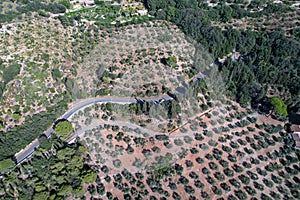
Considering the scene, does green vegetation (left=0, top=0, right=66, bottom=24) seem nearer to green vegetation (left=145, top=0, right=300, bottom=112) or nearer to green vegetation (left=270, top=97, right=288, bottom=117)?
green vegetation (left=145, top=0, right=300, bottom=112)

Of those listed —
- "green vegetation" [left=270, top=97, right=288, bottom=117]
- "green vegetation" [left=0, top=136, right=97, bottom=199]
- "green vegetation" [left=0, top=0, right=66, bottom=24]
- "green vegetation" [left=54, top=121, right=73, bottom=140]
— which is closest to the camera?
"green vegetation" [left=0, top=136, right=97, bottom=199]

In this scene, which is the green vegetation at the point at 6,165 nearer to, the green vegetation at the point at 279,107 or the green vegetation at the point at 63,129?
the green vegetation at the point at 63,129

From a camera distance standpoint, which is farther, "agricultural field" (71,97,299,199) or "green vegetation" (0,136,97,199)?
"agricultural field" (71,97,299,199)

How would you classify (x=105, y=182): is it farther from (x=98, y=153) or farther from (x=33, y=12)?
(x=33, y=12)

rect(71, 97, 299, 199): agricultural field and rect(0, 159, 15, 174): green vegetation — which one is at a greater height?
rect(0, 159, 15, 174): green vegetation

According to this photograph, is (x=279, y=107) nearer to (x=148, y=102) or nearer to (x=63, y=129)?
(x=148, y=102)

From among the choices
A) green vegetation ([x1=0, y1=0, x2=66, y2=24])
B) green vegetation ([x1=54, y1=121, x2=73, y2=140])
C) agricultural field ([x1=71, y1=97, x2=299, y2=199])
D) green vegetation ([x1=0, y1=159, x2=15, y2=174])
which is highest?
green vegetation ([x1=0, y1=0, x2=66, y2=24])

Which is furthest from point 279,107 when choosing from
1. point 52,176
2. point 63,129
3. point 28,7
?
point 28,7

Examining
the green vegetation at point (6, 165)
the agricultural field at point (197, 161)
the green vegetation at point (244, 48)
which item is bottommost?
the agricultural field at point (197, 161)

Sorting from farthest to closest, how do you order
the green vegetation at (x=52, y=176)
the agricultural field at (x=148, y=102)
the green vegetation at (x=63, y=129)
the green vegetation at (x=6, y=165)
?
1. the green vegetation at (x=63, y=129)
2. the agricultural field at (x=148, y=102)
3. the green vegetation at (x=6, y=165)
4. the green vegetation at (x=52, y=176)

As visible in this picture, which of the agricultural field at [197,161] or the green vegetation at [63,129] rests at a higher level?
the green vegetation at [63,129]

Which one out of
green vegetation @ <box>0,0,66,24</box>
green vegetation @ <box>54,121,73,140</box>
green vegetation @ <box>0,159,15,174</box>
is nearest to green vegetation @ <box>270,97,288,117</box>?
green vegetation @ <box>54,121,73,140</box>

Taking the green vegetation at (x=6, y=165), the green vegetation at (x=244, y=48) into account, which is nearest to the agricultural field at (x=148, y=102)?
the green vegetation at (x=6, y=165)
